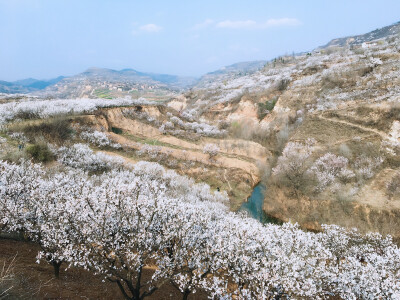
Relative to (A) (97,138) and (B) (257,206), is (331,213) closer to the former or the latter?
(B) (257,206)

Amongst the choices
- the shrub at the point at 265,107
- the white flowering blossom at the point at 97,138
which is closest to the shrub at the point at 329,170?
the shrub at the point at 265,107

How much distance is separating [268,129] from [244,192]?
76.9 feet

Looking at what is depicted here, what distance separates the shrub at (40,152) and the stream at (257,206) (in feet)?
95.3

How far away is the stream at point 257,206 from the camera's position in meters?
34.1

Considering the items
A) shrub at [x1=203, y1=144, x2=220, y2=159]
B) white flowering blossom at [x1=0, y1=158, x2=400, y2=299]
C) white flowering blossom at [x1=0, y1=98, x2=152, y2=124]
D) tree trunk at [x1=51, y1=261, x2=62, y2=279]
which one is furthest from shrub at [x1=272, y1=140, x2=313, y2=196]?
white flowering blossom at [x1=0, y1=98, x2=152, y2=124]

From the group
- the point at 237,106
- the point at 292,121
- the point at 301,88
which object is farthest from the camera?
the point at 237,106

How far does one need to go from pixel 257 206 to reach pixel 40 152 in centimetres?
3265

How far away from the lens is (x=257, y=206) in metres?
38.0

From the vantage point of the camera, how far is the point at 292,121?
57688mm

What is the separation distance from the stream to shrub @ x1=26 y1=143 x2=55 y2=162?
2905 cm

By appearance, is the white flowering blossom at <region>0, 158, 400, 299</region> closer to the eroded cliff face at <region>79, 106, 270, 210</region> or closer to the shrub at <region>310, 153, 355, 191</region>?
the shrub at <region>310, 153, 355, 191</region>

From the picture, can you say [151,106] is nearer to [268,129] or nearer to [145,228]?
[268,129]

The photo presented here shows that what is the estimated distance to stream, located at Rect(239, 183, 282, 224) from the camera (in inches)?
1341

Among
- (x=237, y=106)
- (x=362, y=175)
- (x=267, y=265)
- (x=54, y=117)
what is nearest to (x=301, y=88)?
(x=237, y=106)
